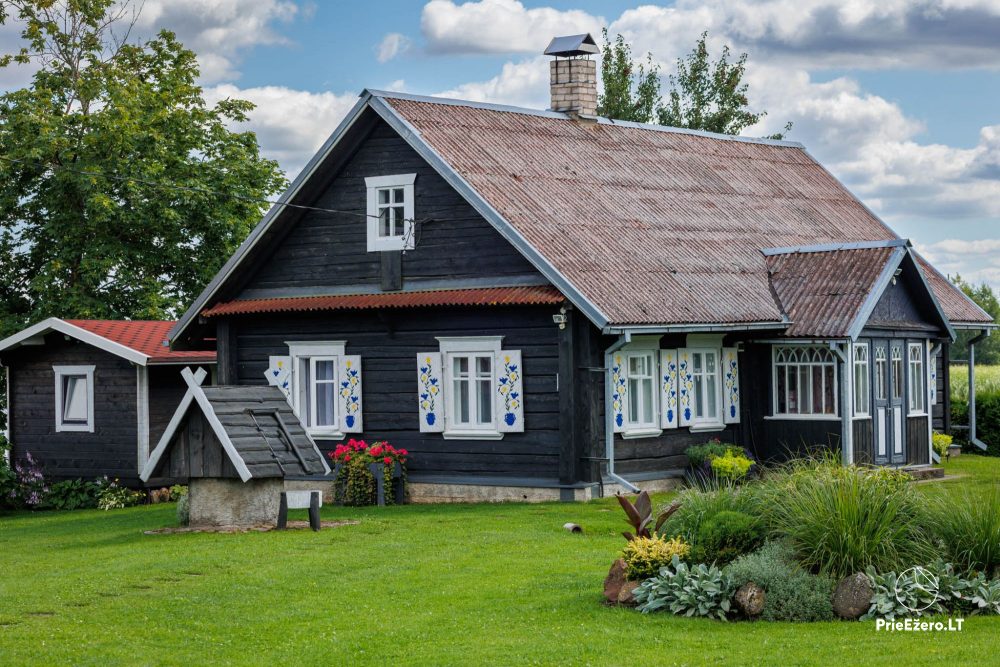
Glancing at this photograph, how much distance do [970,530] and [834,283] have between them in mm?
12866

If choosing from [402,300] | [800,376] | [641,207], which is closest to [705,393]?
[800,376]

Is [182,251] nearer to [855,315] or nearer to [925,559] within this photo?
[855,315]

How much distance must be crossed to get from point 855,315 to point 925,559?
38.6 feet

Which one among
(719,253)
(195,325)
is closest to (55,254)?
(195,325)

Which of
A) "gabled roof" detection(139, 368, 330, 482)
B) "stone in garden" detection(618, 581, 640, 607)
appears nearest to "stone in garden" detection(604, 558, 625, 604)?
"stone in garden" detection(618, 581, 640, 607)

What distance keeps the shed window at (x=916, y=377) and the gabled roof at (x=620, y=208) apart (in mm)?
→ 3070

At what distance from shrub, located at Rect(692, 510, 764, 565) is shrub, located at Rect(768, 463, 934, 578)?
0.23 metres

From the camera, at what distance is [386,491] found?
942 inches

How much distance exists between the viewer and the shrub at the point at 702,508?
1382 cm

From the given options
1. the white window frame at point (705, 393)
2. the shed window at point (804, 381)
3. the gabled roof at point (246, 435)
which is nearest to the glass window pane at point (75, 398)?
the gabled roof at point (246, 435)

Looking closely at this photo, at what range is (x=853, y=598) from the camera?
40.9 feet

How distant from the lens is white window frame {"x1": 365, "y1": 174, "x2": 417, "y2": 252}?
24172 millimetres

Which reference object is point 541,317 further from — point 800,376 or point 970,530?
point 970,530

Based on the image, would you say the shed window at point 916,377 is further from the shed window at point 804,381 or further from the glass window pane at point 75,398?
the glass window pane at point 75,398
